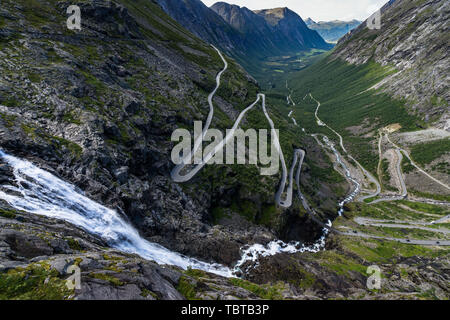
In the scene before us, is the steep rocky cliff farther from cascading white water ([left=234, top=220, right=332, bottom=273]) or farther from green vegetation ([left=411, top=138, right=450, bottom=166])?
green vegetation ([left=411, top=138, right=450, bottom=166])

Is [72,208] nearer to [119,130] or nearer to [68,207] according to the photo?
[68,207]

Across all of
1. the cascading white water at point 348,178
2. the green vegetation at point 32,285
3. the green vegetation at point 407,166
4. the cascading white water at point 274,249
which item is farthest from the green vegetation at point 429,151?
the green vegetation at point 32,285

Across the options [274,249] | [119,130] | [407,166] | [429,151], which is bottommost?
[274,249]

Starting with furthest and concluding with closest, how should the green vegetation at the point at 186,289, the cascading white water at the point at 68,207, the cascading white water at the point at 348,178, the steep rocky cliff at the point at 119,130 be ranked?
the cascading white water at the point at 348,178 → the steep rocky cliff at the point at 119,130 → the cascading white water at the point at 68,207 → the green vegetation at the point at 186,289

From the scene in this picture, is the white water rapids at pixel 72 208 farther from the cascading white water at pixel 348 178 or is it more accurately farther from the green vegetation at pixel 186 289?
the cascading white water at pixel 348 178

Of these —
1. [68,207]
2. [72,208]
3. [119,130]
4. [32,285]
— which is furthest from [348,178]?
[32,285]

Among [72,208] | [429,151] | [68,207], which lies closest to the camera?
[68,207]

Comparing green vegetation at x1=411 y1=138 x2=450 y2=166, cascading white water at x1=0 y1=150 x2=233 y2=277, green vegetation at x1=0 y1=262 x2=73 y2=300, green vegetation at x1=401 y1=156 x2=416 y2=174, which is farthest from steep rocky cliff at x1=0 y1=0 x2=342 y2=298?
green vegetation at x1=411 y1=138 x2=450 y2=166

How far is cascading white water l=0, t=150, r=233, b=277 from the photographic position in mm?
30781

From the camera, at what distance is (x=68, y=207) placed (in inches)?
1377

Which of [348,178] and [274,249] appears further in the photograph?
[348,178]

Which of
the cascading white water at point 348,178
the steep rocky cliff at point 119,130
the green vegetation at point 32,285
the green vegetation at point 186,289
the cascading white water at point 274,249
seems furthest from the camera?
the cascading white water at point 348,178

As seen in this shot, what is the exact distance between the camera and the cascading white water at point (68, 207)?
30781 mm

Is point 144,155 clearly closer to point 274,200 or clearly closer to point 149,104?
point 149,104
